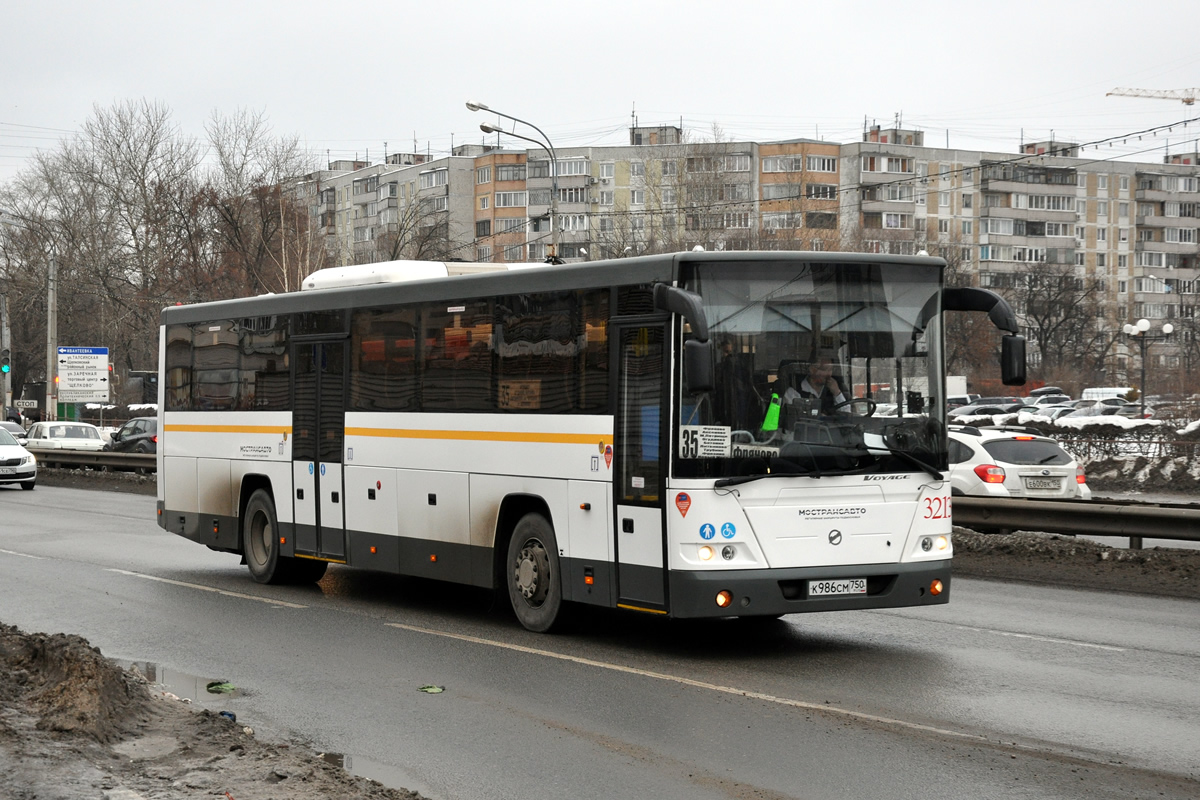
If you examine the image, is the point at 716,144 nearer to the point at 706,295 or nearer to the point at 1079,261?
the point at 1079,261

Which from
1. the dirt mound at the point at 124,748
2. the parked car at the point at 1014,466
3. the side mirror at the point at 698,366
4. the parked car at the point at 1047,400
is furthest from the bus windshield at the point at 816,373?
the parked car at the point at 1047,400

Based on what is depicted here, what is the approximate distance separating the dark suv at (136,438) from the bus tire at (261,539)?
32235mm

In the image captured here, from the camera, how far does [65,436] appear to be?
4509 centimetres

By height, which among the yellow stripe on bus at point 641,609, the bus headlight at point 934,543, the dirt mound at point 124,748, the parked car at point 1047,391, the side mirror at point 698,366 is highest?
the side mirror at point 698,366

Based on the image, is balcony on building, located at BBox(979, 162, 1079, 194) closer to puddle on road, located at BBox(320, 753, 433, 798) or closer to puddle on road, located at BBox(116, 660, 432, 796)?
puddle on road, located at BBox(116, 660, 432, 796)

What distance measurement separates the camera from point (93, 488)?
113ft

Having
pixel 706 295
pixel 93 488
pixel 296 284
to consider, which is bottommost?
pixel 93 488

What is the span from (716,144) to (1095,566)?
215ft

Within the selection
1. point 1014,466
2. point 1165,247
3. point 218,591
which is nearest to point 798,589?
point 218,591

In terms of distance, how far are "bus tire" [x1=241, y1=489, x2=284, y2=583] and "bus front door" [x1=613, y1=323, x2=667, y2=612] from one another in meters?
5.57

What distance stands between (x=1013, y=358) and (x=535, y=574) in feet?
12.6

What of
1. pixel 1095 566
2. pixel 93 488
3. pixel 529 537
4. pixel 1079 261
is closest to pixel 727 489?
pixel 529 537

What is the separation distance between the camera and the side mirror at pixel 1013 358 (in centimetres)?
1008

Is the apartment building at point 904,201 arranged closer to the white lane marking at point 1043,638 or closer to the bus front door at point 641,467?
the white lane marking at point 1043,638
